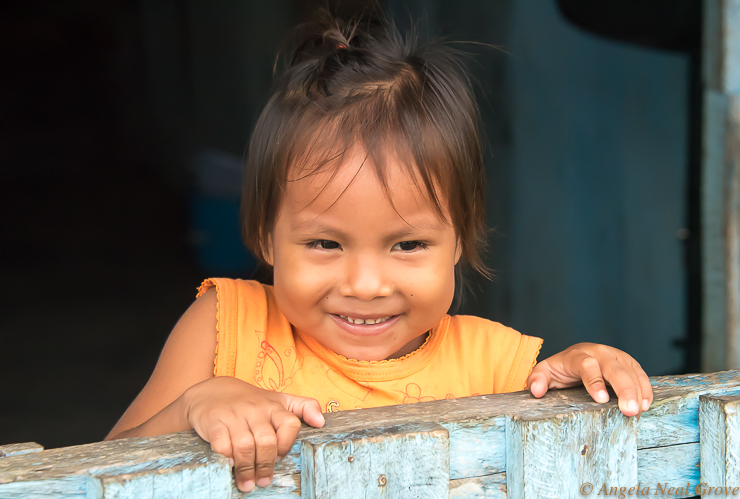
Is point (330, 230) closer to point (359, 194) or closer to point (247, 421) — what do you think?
point (359, 194)

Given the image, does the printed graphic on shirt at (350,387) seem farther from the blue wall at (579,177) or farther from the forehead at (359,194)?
the blue wall at (579,177)

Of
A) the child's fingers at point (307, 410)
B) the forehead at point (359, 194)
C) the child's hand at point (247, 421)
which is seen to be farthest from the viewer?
the forehead at point (359, 194)

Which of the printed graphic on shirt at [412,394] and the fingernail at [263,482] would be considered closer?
the fingernail at [263,482]

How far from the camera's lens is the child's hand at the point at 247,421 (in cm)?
83

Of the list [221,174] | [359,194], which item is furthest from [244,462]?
[221,174]

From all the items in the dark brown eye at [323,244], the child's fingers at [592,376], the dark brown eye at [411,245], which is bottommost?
the child's fingers at [592,376]

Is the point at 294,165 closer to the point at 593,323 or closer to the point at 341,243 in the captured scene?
the point at 341,243

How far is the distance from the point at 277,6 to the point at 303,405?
5.32 meters

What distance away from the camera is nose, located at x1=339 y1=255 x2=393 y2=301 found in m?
1.25

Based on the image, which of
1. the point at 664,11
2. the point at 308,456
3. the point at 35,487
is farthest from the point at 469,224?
the point at 664,11

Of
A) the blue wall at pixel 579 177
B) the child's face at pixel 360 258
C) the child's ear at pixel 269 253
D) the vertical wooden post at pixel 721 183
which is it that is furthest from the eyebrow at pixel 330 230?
the blue wall at pixel 579 177

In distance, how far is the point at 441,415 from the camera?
972 mm

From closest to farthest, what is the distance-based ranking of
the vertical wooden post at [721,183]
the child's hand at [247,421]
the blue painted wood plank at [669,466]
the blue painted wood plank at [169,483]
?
the blue painted wood plank at [169,483], the child's hand at [247,421], the blue painted wood plank at [669,466], the vertical wooden post at [721,183]

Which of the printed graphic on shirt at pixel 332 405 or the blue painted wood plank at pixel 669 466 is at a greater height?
the blue painted wood plank at pixel 669 466
